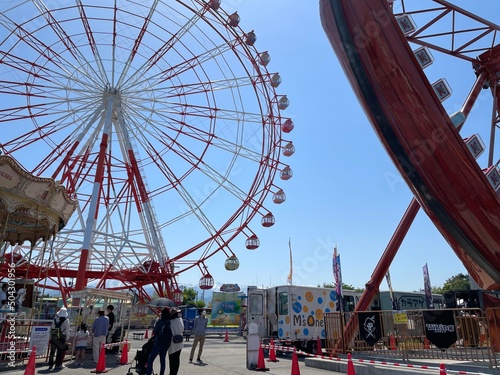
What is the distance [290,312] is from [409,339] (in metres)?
6.47

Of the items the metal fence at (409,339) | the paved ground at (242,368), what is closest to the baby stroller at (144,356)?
the paved ground at (242,368)

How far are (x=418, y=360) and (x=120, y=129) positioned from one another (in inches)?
650

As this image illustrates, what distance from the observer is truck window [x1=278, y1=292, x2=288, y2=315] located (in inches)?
677

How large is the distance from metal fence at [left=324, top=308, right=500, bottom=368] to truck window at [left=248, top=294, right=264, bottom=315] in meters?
5.78

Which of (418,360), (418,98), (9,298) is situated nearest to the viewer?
(418,98)

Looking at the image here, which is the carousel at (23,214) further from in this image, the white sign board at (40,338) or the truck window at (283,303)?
the truck window at (283,303)

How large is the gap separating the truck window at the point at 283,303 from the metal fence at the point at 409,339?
13.8ft

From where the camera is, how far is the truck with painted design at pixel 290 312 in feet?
55.8

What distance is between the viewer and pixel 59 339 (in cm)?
1070

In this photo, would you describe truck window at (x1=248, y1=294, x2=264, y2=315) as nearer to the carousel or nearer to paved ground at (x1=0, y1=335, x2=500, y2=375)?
paved ground at (x1=0, y1=335, x2=500, y2=375)

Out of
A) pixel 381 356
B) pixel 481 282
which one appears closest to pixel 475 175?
pixel 481 282

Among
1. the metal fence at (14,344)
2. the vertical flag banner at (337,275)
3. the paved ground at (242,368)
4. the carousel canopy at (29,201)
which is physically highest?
the carousel canopy at (29,201)

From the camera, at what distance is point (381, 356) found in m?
11.1

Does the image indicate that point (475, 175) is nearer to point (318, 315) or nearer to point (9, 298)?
point (318, 315)
